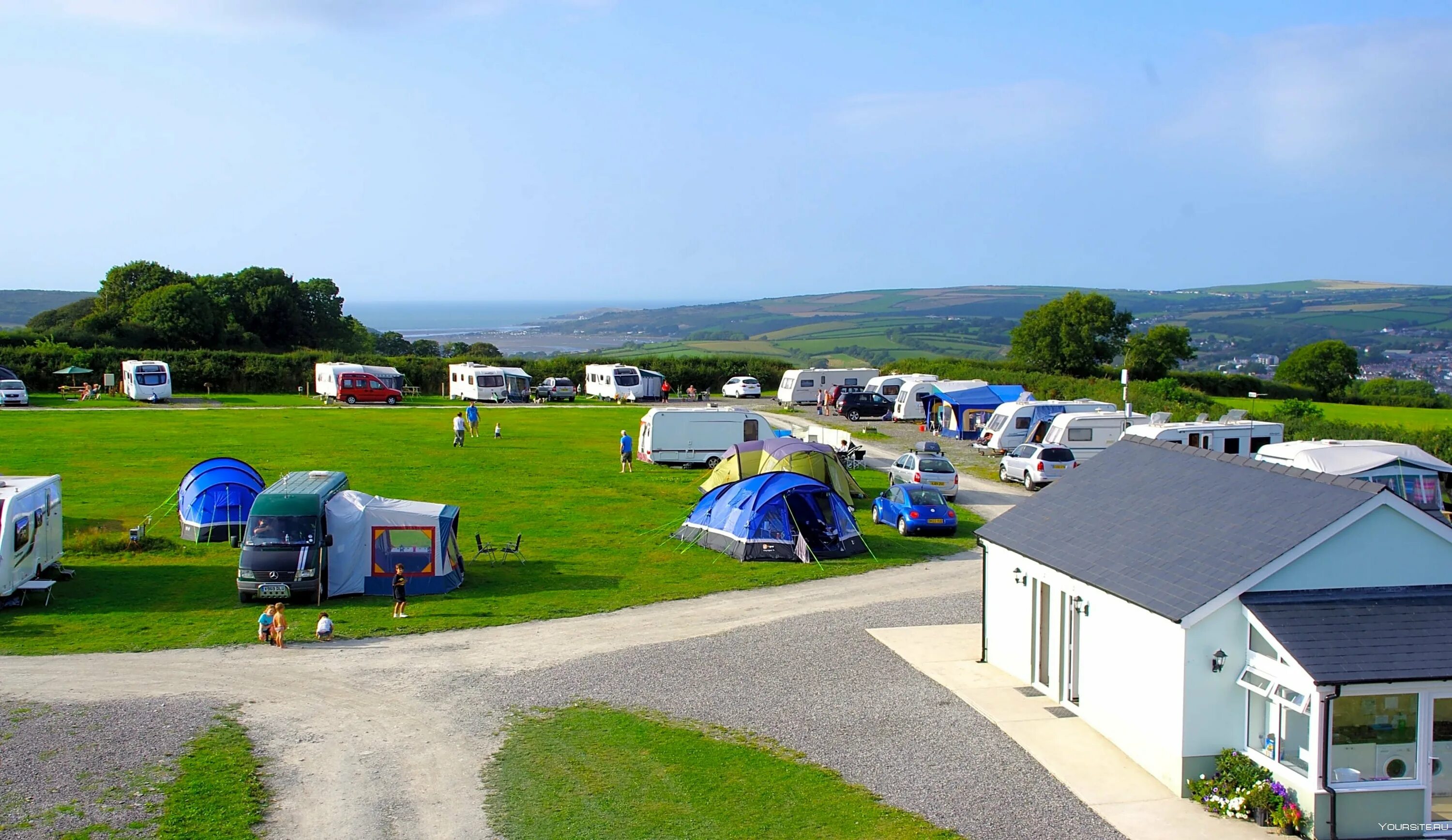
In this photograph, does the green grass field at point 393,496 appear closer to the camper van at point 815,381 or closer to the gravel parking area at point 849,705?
the gravel parking area at point 849,705

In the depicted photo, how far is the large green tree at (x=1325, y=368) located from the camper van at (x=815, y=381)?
93.3ft

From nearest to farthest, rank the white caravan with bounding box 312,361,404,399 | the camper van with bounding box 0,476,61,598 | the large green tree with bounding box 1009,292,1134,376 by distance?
the camper van with bounding box 0,476,61,598 < the white caravan with bounding box 312,361,404,399 < the large green tree with bounding box 1009,292,1134,376

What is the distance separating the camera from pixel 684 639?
16.3 m

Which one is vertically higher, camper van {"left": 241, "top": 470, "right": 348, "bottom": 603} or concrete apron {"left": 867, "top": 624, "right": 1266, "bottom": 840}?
camper van {"left": 241, "top": 470, "right": 348, "bottom": 603}

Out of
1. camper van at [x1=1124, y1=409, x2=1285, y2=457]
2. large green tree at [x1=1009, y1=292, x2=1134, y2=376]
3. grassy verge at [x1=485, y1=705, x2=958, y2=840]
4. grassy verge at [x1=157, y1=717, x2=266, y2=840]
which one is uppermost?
large green tree at [x1=1009, y1=292, x2=1134, y2=376]

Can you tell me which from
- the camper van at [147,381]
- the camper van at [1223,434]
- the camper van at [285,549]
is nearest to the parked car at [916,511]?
the camper van at [1223,434]

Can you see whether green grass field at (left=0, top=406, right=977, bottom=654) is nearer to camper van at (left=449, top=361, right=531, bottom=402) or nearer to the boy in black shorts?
the boy in black shorts


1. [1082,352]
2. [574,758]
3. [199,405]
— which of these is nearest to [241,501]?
[574,758]

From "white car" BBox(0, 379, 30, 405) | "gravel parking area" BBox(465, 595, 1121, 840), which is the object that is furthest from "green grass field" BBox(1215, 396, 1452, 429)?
"white car" BBox(0, 379, 30, 405)

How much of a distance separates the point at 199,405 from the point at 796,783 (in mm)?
46837

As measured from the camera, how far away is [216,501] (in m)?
22.8

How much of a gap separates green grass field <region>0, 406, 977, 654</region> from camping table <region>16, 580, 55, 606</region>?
16 centimetres

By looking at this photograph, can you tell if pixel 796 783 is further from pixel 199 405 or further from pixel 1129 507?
pixel 199 405

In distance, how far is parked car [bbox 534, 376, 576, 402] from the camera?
5959 cm
